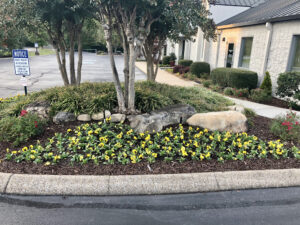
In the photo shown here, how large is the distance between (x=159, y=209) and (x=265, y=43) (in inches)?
392

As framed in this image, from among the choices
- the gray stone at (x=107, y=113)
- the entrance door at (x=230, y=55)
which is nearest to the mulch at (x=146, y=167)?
the gray stone at (x=107, y=113)

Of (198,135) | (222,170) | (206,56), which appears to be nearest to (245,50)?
(206,56)

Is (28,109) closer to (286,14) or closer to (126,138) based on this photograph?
(126,138)

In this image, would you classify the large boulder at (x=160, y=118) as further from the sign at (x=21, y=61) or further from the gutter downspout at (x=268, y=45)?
the gutter downspout at (x=268, y=45)

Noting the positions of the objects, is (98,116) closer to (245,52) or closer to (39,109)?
(39,109)

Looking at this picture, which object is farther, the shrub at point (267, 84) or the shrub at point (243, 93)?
the shrub at point (243, 93)

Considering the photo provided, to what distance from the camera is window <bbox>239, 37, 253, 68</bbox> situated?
12.4 m

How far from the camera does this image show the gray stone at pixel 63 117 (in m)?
5.48

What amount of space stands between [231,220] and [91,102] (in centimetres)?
396

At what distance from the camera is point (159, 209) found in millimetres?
3039

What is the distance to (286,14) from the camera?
29.9 ft

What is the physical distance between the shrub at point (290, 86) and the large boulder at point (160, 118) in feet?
14.8

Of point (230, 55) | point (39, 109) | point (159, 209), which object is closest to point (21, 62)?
point (39, 109)

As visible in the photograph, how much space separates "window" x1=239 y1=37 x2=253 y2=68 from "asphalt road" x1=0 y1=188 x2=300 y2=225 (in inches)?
409
